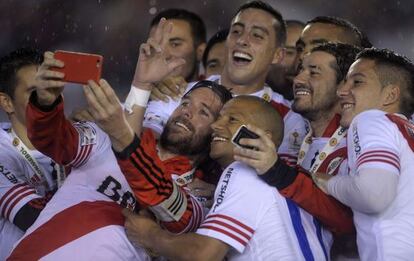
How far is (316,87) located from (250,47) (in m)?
0.68

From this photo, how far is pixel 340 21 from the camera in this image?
201 inches

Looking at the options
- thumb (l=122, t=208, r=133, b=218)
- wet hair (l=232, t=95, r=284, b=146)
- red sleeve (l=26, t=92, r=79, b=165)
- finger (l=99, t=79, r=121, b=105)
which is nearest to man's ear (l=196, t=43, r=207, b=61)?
wet hair (l=232, t=95, r=284, b=146)

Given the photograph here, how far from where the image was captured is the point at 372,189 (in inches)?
128

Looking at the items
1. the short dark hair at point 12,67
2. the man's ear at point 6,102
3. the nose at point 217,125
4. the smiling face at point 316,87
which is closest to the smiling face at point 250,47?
the smiling face at point 316,87

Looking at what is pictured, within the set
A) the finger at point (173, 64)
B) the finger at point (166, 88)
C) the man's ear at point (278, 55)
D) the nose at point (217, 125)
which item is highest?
the man's ear at point (278, 55)

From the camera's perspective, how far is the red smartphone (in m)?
3.19

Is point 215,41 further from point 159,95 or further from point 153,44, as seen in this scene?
point 153,44

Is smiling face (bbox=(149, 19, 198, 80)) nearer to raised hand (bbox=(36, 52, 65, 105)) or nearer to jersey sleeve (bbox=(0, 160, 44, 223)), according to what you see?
jersey sleeve (bbox=(0, 160, 44, 223))

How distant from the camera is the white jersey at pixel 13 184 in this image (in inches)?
163

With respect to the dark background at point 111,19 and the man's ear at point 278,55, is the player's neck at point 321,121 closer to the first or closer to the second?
the man's ear at point 278,55

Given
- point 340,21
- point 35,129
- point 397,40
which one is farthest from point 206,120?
point 397,40

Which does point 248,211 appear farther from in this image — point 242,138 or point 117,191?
point 117,191

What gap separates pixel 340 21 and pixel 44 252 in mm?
2445

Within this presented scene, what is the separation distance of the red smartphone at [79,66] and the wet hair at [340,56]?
1.60m
